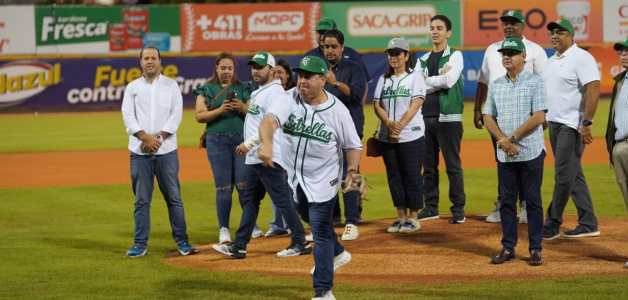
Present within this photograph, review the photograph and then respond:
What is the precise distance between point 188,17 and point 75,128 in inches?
423

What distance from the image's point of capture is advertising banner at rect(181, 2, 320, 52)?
34.8 meters

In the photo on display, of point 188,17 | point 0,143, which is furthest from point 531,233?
point 188,17

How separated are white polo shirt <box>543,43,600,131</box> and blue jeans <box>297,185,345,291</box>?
316 centimetres

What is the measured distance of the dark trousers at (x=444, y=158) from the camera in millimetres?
10250

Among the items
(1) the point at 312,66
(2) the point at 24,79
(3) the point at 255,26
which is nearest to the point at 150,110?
(1) the point at 312,66

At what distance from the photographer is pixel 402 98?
9.51 metres

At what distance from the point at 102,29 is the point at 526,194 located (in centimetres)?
2823

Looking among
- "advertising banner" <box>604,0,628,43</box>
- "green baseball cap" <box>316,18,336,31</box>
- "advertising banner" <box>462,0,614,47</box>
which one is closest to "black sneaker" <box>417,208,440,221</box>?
"green baseball cap" <box>316,18,336,31</box>

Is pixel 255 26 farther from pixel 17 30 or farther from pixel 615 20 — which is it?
pixel 615 20

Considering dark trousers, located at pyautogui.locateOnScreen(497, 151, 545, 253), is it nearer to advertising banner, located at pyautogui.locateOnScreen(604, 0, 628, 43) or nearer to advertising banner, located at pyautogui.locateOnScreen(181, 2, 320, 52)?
advertising banner, located at pyautogui.locateOnScreen(181, 2, 320, 52)

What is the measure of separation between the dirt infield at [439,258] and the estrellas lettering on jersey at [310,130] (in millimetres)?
1472

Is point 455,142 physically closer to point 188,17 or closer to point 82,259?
point 82,259

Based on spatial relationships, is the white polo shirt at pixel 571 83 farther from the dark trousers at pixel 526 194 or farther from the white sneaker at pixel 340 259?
the white sneaker at pixel 340 259

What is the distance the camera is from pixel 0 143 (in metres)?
21.8
